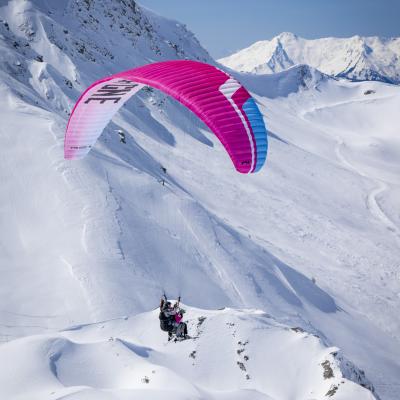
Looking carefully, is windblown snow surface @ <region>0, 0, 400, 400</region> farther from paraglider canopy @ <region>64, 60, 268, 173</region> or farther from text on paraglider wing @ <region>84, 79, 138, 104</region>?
text on paraglider wing @ <region>84, 79, 138, 104</region>

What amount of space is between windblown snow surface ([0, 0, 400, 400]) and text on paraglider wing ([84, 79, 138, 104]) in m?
6.09

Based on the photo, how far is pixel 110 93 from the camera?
1136cm

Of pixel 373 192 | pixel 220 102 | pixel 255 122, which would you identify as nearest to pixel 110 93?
pixel 220 102

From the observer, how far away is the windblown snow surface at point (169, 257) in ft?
32.1

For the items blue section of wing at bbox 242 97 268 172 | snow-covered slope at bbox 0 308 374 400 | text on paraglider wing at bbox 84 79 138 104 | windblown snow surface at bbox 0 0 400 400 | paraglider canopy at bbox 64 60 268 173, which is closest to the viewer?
snow-covered slope at bbox 0 308 374 400

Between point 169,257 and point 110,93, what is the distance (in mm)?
8534

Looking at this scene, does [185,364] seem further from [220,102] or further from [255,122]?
[220,102]

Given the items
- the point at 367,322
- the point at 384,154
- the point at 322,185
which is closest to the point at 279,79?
the point at 384,154

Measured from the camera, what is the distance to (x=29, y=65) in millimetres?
36406

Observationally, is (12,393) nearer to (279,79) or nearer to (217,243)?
(217,243)

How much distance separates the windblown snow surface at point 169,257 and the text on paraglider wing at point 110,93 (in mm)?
6087

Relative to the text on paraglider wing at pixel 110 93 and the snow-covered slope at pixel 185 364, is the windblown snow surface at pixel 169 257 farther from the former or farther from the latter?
the text on paraglider wing at pixel 110 93

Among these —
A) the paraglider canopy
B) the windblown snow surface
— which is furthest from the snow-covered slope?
the paraglider canopy

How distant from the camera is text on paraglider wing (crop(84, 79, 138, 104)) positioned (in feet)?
37.1
